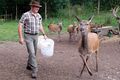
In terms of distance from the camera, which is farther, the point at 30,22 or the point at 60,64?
the point at 60,64

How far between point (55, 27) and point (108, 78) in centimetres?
856

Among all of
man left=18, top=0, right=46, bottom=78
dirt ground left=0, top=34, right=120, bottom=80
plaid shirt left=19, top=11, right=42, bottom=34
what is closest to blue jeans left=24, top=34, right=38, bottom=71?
man left=18, top=0, right=46, bottom=78

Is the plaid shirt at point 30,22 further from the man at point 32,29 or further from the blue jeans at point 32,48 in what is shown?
the blue jeans at point 32,48

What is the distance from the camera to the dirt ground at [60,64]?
9219mm

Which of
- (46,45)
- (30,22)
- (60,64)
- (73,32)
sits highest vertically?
(30,22)

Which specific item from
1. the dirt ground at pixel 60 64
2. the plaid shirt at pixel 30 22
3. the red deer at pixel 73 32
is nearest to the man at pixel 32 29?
the plaid shirt at pixel 30 22

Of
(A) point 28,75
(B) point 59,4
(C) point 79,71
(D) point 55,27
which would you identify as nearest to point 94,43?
(C) point 79,71

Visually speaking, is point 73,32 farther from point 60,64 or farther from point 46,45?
point 46,45

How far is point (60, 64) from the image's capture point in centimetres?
1064

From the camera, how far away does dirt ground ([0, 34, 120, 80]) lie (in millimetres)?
9219

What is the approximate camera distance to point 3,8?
29.9 meters

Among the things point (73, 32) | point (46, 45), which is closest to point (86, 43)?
point (46, 45)

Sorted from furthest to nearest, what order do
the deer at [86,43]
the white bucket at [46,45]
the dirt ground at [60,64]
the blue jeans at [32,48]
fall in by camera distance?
the white bucket at [46,45] → the dirt ground at [60,64] → the deer at [86,43] → the blue jeans at [32,48]

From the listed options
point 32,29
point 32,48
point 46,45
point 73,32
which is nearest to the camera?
point 32,48
